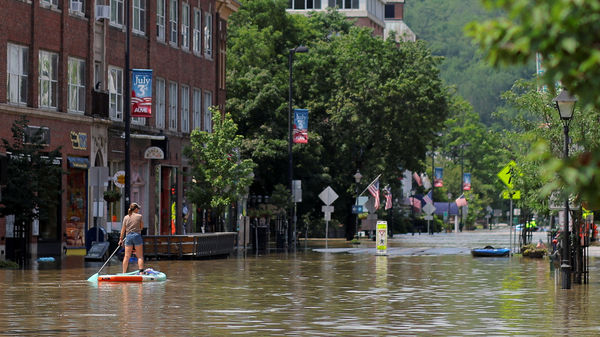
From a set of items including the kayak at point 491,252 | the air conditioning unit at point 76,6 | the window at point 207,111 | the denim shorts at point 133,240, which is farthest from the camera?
the window at point 207,111

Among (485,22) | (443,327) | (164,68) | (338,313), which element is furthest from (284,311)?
(164,68)

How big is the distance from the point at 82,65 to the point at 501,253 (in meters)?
19.3

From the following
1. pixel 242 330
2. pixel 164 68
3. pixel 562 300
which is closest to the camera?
pixel 242 330

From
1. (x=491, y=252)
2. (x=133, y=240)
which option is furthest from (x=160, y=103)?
(x=133, y=240)

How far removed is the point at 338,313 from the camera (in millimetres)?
20219

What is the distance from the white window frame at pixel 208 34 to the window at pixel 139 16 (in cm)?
925

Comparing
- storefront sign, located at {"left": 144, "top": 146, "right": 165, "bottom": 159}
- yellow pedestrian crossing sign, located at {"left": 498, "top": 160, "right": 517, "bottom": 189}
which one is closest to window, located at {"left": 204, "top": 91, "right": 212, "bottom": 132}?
storefront sign, located at {"left": 144, "top": 146, "right": 165, "bottom": 159}

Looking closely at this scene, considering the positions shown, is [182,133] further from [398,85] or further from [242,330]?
[242,330]

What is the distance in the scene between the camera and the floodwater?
1722 cm

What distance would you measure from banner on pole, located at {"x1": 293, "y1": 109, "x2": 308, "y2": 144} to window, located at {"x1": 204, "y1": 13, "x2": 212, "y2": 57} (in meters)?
7.21

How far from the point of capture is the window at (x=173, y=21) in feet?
203

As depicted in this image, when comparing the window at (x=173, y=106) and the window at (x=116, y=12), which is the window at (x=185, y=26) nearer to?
the window at (x=173, y=106)

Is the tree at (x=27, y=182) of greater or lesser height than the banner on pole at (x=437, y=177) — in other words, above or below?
below

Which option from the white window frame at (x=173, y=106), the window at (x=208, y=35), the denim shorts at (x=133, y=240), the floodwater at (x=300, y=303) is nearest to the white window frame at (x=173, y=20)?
the white window frame at (x=173, y=106)
